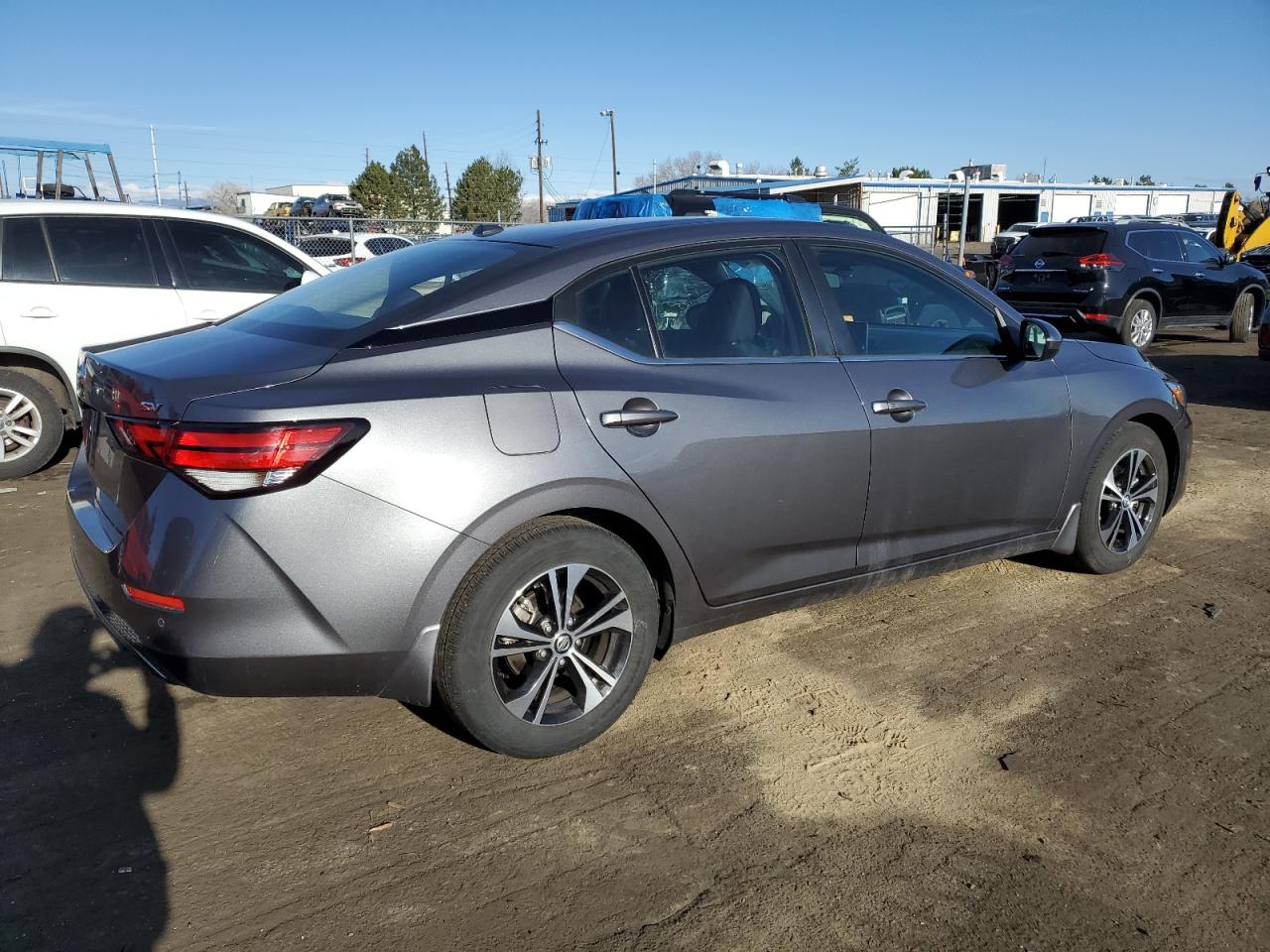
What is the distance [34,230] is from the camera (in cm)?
Answer: 655

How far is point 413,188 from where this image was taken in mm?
45625

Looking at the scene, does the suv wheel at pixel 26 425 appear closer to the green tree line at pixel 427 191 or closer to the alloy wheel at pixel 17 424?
the alloy wheel at pixel 17 424

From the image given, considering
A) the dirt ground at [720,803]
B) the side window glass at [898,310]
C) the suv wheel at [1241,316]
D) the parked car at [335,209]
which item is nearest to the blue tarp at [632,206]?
the side window glass at [898,310]

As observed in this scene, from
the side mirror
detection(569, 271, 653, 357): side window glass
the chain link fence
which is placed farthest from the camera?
the chain link fence

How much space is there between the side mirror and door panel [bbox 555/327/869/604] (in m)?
1.00

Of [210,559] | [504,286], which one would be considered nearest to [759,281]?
[504,286]

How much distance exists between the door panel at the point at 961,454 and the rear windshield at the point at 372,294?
4.75 feet

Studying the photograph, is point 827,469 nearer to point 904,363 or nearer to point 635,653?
point 904,363

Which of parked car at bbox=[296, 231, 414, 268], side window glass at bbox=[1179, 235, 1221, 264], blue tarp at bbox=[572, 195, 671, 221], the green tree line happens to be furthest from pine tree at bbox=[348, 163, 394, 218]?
side window glass at bbox=[1179, 235, 1221, 264]

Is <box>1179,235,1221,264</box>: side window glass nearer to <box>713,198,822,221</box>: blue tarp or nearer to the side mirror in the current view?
<box>713,198,822,221</box>: blue tarp

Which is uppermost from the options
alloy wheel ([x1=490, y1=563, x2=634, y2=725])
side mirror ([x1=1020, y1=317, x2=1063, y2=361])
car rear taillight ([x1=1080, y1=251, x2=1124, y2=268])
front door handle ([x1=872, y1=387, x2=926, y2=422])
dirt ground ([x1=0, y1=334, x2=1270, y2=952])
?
car rear taillight ([x1=1080, y1=251, x2=1124, y2=268])

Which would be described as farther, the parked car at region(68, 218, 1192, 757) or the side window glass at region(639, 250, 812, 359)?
the side window glass at region(639, 250, 812, 359)

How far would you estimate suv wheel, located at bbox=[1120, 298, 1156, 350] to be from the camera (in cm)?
1209

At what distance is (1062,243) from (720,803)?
11.6 meters
